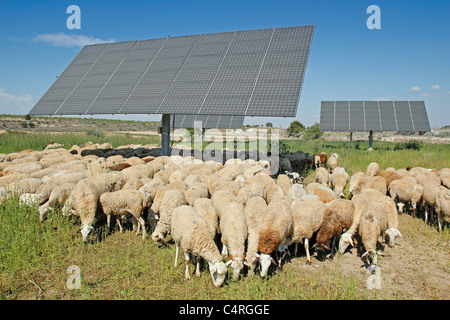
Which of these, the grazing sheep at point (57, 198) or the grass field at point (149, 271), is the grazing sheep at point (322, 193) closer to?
the grass field at point (149, 271)

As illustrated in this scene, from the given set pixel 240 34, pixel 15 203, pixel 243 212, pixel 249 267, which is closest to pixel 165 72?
pixel 240 34

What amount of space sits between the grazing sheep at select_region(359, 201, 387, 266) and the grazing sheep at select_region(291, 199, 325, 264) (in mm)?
761

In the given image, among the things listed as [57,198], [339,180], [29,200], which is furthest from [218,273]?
[339,180]

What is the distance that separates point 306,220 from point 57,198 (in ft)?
17.7

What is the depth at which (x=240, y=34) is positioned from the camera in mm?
13539

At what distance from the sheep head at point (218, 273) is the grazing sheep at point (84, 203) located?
2913mm

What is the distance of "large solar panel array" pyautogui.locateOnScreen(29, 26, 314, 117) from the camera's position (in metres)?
10.4

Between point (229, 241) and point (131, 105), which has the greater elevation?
point (131, 105)

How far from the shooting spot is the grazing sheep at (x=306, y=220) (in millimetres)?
5516

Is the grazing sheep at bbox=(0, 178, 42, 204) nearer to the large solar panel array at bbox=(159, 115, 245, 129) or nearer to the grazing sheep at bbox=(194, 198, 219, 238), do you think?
the grazing sheep at bbox=(194, 198, 219, 238)

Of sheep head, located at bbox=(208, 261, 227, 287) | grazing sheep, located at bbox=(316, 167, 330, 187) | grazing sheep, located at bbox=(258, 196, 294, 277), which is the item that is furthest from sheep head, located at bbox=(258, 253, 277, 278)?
grazing sheep, located at bbox=(316, 167, 330, 187)

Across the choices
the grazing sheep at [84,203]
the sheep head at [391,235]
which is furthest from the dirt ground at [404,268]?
the grazing sheep at [84,203]

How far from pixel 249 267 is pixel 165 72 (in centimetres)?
1019
